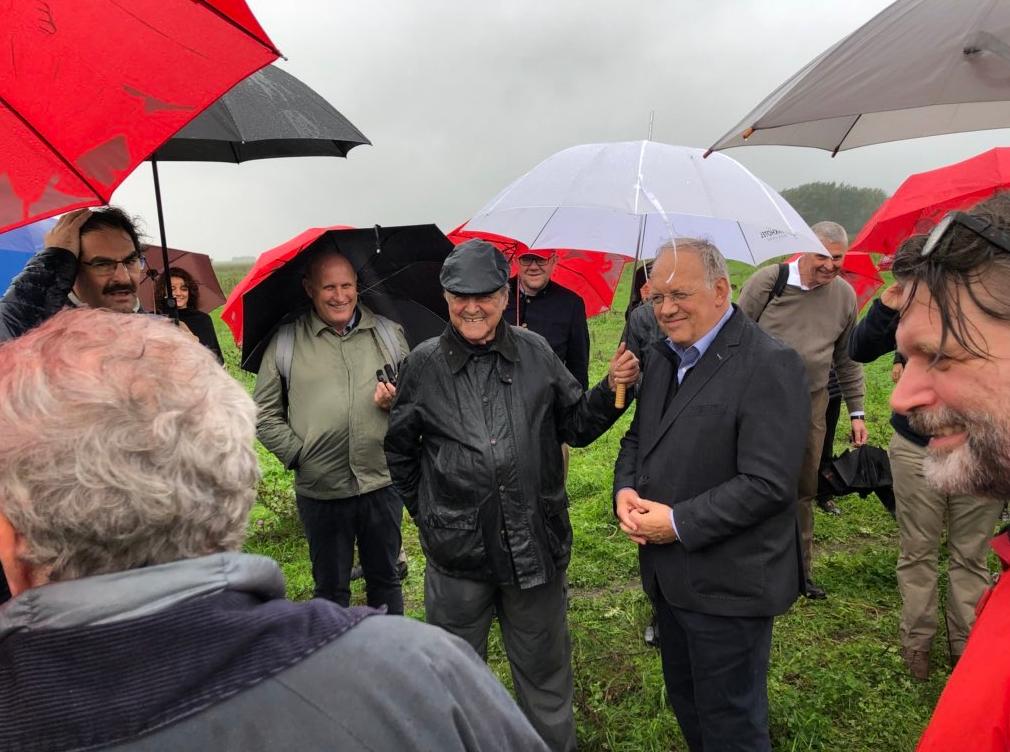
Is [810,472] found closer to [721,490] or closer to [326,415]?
[721,490]

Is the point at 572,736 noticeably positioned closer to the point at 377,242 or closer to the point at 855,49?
the point at 377,242

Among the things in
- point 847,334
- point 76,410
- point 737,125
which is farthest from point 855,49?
point 847,334

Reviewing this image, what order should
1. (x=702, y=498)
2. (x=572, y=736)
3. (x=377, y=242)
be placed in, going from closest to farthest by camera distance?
1. (x=702, y=498)
2. (x=572, y=736)
3. (x=377, y=242)

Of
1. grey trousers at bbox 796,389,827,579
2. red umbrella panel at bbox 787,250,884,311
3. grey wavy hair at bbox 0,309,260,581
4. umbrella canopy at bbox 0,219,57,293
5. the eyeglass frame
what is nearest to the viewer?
grey wavy hair at bbox 0,309,260,581

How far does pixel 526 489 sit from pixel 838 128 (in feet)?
7.15

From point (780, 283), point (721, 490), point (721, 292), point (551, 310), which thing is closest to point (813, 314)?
point (780, 283)

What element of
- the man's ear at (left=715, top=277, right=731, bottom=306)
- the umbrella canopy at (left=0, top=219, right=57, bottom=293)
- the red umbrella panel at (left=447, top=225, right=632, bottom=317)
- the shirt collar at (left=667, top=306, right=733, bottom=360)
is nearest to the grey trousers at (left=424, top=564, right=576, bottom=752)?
the shirt collar at (left=667, top=306, right=733, bottom=360)

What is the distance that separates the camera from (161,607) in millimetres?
847

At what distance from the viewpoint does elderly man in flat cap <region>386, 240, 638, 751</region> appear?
2789 millimetres

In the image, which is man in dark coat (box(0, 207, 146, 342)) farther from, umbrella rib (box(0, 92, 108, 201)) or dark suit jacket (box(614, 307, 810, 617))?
dark suit jacket (box(614, 307, 810, 617))

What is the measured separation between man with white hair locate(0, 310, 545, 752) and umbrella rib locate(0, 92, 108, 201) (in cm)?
74

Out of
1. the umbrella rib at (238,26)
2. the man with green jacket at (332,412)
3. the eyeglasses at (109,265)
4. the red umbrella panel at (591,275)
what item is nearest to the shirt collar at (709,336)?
the man with green jacket at (332,412)

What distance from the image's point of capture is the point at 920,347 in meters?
1.31

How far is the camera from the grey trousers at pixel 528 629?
291cm
